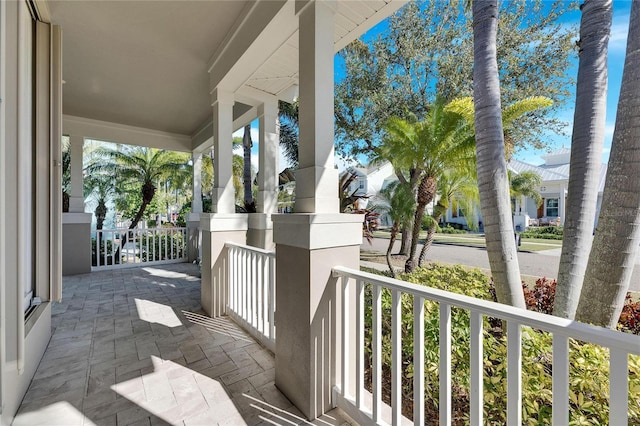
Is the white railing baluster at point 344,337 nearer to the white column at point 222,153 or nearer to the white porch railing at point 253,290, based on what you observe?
the white porch railing at point 253,290

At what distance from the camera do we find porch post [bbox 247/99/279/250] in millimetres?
3707

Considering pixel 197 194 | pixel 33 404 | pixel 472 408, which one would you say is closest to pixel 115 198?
pixel 197 194

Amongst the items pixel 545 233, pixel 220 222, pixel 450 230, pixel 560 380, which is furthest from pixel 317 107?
pixel 450 230

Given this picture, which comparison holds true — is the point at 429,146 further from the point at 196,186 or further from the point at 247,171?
the point at 196,186

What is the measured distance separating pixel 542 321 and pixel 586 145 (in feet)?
7.16

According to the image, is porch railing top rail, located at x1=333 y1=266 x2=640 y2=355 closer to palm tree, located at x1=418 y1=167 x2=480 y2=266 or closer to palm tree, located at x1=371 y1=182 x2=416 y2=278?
palm tree, located at x1=371 y1=182 x2=416 y2=278

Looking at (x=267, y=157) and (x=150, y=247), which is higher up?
(x=267, y=157)

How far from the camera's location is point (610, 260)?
205 centimetres

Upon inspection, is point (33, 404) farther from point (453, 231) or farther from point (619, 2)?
point (453, 231)

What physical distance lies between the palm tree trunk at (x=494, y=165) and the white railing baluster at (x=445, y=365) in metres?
1.76

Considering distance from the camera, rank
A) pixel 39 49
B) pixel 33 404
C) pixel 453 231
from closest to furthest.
→ pixel 33 404 < pixel 39 49 < pixel 453 231

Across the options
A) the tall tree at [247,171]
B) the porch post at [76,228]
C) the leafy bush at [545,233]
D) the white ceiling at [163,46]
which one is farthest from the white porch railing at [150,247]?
the leafy bush at [545,233]

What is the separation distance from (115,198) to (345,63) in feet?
40.5

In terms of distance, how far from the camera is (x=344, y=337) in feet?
6.03
